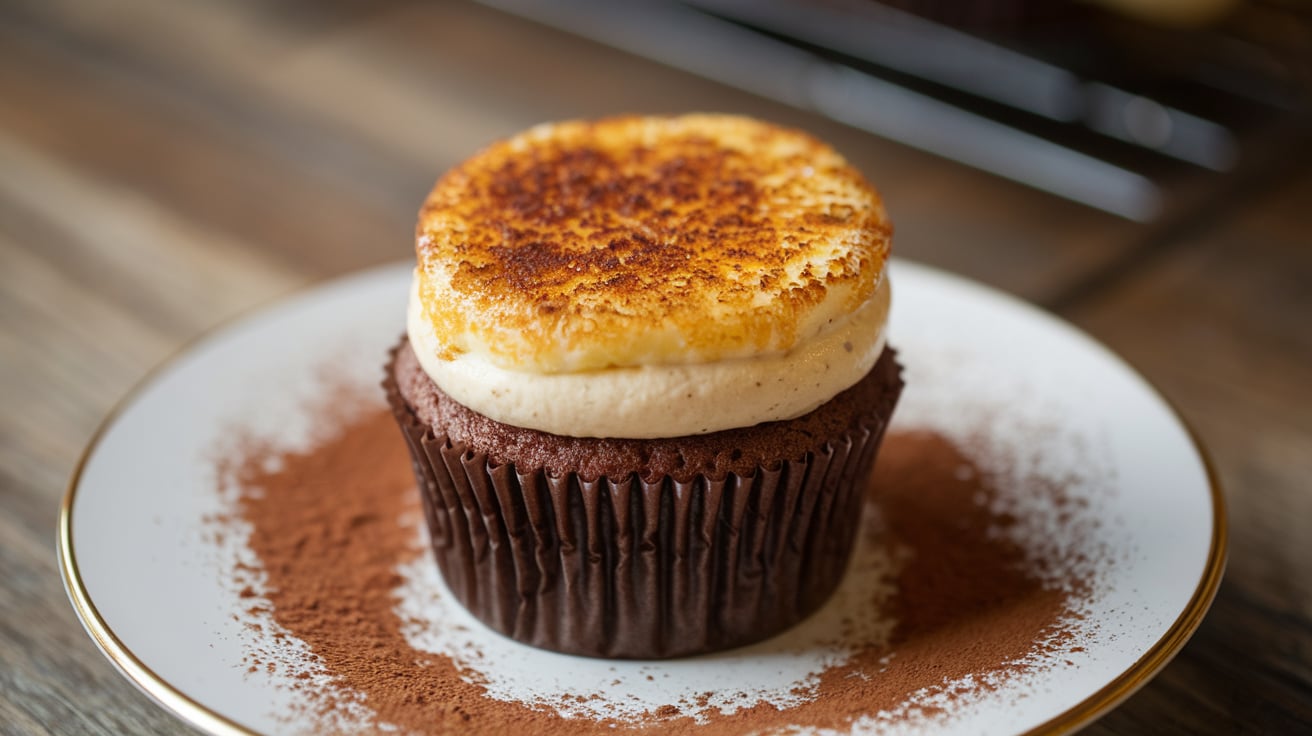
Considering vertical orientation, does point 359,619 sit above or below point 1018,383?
below

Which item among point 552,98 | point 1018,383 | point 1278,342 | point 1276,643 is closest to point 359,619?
point 1018,383

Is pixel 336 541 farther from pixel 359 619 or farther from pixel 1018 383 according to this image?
pixel 1018 383

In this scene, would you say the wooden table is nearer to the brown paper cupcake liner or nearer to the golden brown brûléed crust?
the brown paper cupcake liner

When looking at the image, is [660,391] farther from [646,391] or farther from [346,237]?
[346,237]

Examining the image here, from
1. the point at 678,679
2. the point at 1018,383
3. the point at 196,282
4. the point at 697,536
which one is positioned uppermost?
the point at 1018,383

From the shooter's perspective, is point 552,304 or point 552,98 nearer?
point 552,304

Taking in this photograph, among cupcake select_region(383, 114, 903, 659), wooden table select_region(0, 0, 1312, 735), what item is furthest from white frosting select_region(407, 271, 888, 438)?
Result: wooden table select_region(0, 0, 1312, 735)

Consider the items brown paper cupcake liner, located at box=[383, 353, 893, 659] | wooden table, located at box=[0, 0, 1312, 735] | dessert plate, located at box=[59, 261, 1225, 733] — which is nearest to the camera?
dessert plate, located at box=[59, 261, 1225, 733]
